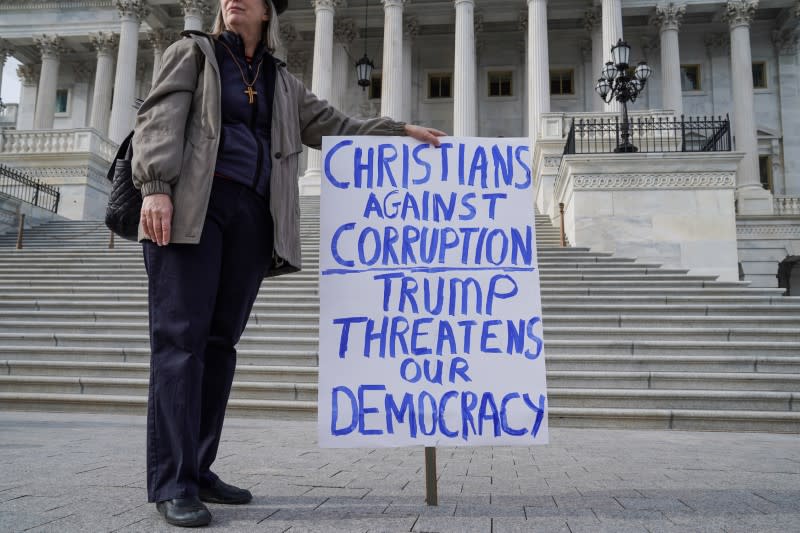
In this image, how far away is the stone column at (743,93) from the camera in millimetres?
27500

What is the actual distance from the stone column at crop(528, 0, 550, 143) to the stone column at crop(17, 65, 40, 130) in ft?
95.4

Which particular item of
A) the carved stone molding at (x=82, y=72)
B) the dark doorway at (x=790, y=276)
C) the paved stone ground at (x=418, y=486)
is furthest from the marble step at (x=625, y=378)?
the carved stone molding at (x=82, y=72)

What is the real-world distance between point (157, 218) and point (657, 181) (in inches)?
571

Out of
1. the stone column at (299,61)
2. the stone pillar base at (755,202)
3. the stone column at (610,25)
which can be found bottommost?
the stone pillar base at (755,202)

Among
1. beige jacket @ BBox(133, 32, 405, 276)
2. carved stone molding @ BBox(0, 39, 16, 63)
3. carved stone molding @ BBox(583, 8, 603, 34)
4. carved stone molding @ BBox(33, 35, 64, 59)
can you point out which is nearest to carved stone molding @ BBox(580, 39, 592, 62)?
carved stone molding @ BBox(583, 8, 603, 34)

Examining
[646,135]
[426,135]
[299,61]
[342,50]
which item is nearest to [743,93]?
[646,135]

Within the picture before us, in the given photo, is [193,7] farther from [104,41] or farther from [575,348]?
[575,348]

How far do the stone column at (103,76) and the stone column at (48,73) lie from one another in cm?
200

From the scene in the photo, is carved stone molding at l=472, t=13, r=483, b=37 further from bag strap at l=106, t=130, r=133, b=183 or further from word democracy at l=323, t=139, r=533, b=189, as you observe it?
bag strap at l=106, t=130, r=133, b=183

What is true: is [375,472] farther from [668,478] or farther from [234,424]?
[234,424]

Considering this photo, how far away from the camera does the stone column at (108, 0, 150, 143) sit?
95.6ft

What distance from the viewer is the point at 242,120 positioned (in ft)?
9.45

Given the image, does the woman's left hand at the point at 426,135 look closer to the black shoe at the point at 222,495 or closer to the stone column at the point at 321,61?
the black shoe at the point at 222,495

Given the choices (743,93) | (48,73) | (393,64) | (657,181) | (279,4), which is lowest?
(279,4)
